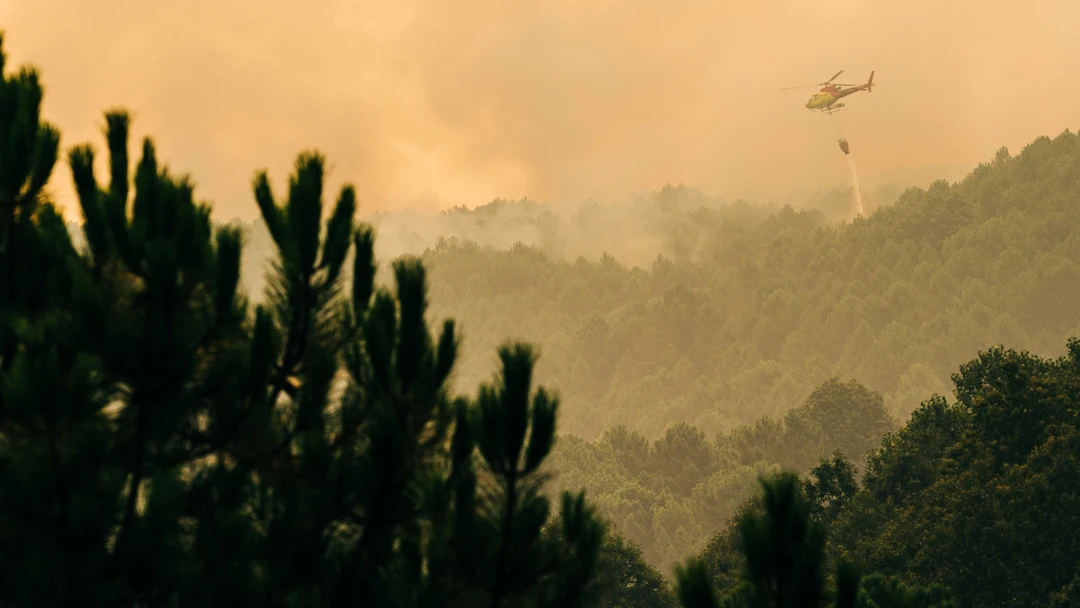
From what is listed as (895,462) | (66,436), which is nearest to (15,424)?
(66,436)

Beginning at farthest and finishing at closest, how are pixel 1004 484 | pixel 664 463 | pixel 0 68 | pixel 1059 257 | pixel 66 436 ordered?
pixel 1059 257 → pixel 664 463 → pixel 1004 484 → pixel 0 68 → pixel 66 436

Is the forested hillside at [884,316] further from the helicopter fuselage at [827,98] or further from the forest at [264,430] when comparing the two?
the forest at [264,430]

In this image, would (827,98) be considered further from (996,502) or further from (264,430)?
(264,430)

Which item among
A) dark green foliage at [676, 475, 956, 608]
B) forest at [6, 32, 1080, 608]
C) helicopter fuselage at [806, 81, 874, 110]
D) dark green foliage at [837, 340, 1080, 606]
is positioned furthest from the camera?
helicopter fuselage at [806, 81, 874, 110]

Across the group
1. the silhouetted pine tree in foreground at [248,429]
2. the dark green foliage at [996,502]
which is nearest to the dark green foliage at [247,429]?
the silhouetted pine tree in foreground at [248,429]

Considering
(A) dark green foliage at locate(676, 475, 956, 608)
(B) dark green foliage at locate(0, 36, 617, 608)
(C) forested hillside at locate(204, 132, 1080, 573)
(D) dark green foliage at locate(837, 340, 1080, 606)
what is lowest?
(A) dark green foliage at locate(676, 475, 956, 608)

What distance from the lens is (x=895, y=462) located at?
39344 millimetres

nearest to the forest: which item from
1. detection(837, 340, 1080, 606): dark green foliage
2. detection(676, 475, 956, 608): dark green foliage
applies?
detection(676, 475, 956, 608): dark green foliage

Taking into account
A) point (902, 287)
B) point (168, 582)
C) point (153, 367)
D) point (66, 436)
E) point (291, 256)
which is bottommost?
point (168, 582)

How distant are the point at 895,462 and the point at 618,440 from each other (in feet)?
247

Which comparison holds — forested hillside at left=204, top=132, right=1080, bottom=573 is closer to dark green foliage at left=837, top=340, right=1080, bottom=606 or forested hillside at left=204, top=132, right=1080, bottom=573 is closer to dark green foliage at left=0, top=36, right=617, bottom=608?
dark green foliage at left=837, top=340, right=1080, bottom=606

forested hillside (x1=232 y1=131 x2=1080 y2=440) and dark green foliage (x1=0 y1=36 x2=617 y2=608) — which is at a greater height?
forested hillside (x1=232 y1=131 x2=1080 y2=440)

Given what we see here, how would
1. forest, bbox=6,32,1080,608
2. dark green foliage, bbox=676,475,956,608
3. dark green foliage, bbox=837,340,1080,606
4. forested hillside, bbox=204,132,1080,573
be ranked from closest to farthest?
dark green foliage, bbox=676,475,956,608 < forest, bbox=6,32,1080,608 < dark green foliage, bbox=837,340,1080,606 < forested hillside, bbox=204,132,1080,573

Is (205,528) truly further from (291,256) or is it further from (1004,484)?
(1004,484)
